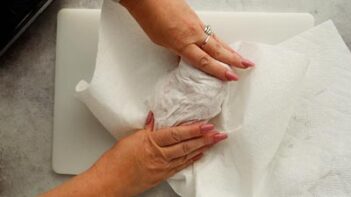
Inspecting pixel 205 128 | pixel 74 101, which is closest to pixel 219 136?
pixel 205 128

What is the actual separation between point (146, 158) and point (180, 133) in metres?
0.07

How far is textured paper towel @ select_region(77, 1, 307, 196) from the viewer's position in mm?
624

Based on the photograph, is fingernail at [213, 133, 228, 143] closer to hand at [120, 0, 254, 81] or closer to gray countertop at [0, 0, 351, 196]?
hand at [120, 0, 254, 81]

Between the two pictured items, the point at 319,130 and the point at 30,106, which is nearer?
the point at 319,130

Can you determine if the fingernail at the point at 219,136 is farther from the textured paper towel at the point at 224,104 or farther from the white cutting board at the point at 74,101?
the white cutting board at the point at 74,101

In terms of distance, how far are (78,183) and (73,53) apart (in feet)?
0.72

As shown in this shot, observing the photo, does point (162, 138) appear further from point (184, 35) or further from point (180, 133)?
point (184, 35)

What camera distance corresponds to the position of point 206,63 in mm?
613

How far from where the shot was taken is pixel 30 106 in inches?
30.9

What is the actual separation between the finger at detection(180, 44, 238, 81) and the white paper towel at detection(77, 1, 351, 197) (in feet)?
0.12

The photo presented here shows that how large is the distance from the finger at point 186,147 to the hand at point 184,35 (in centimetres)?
9

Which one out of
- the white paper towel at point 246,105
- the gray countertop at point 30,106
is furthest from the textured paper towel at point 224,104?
the gray countertop at point 30,106

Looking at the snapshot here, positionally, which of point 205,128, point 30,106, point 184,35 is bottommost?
point 30,106

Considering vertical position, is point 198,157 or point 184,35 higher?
point 184,35
